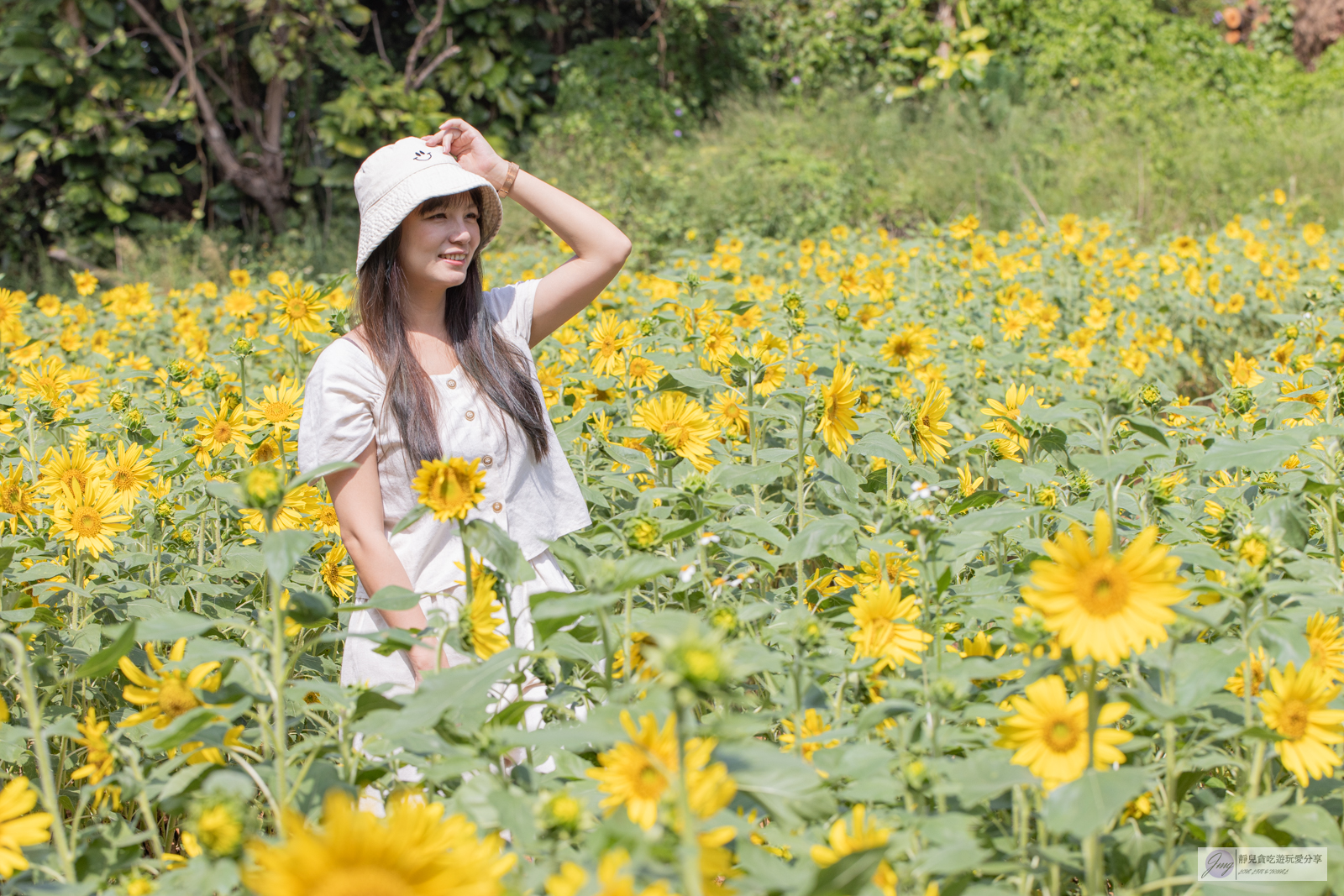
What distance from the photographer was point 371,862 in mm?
807

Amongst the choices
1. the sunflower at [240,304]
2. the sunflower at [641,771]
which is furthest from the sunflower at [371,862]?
the sunflower at [240,304]

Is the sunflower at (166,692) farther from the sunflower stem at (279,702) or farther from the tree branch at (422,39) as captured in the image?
the tree branch at (422,39)

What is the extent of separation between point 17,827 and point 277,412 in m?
1.32

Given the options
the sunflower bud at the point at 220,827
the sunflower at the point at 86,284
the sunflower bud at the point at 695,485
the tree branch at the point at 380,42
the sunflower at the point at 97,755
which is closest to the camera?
the sunflower bud at the point at 220,827

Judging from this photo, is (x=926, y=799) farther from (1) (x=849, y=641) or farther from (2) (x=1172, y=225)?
(2) (x=1172, y=225)

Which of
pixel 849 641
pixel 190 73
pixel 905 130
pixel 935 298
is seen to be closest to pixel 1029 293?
pixel 935 298

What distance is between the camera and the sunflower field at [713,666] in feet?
3.12

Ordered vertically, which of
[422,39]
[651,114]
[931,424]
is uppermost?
[422,39]

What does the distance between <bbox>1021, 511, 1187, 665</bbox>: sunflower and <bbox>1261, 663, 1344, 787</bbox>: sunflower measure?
0.21m

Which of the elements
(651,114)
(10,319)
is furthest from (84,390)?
(651,114)

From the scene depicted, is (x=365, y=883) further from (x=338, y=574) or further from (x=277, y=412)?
(x=277, y=412)

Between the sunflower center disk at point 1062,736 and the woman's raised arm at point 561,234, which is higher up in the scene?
the woman's raised arm at point 561,234
